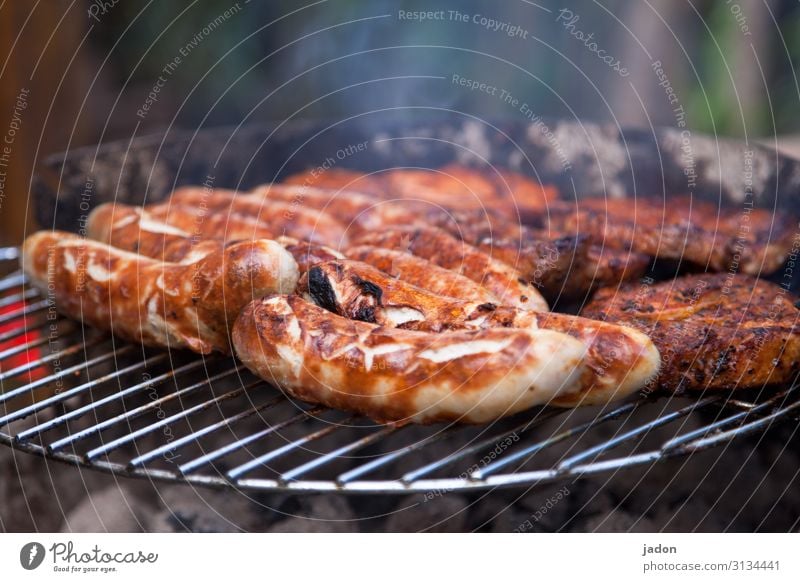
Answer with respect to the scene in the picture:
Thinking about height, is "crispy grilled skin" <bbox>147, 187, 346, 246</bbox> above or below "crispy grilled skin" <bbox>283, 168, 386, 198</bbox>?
below

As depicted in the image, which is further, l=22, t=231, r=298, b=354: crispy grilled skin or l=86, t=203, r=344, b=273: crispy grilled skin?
l=86, t=203, r=344, b=273: crispy grilled skin

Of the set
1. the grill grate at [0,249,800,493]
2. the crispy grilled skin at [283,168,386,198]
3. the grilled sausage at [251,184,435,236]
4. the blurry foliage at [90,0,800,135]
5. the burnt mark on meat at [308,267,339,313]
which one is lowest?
the grill grate at [0,249,800,493]

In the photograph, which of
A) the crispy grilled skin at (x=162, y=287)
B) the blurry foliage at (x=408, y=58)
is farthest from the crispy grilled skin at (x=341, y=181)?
the crispy grilled skin at (x=162, y=287)

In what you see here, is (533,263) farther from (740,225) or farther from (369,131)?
(369,131)

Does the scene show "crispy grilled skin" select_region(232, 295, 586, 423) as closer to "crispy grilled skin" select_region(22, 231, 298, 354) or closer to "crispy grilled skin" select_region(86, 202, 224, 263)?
"crispy grilled skin" select_region(22, 231, 298, 354)

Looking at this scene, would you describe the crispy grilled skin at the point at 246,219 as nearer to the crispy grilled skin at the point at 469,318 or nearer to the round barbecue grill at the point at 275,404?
the round barbecue grill at the point at 275,404

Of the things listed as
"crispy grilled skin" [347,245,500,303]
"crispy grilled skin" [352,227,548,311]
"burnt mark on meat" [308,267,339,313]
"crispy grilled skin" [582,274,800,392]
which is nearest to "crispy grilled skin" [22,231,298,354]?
"burnt mark on meat" [308,267,339,313]
